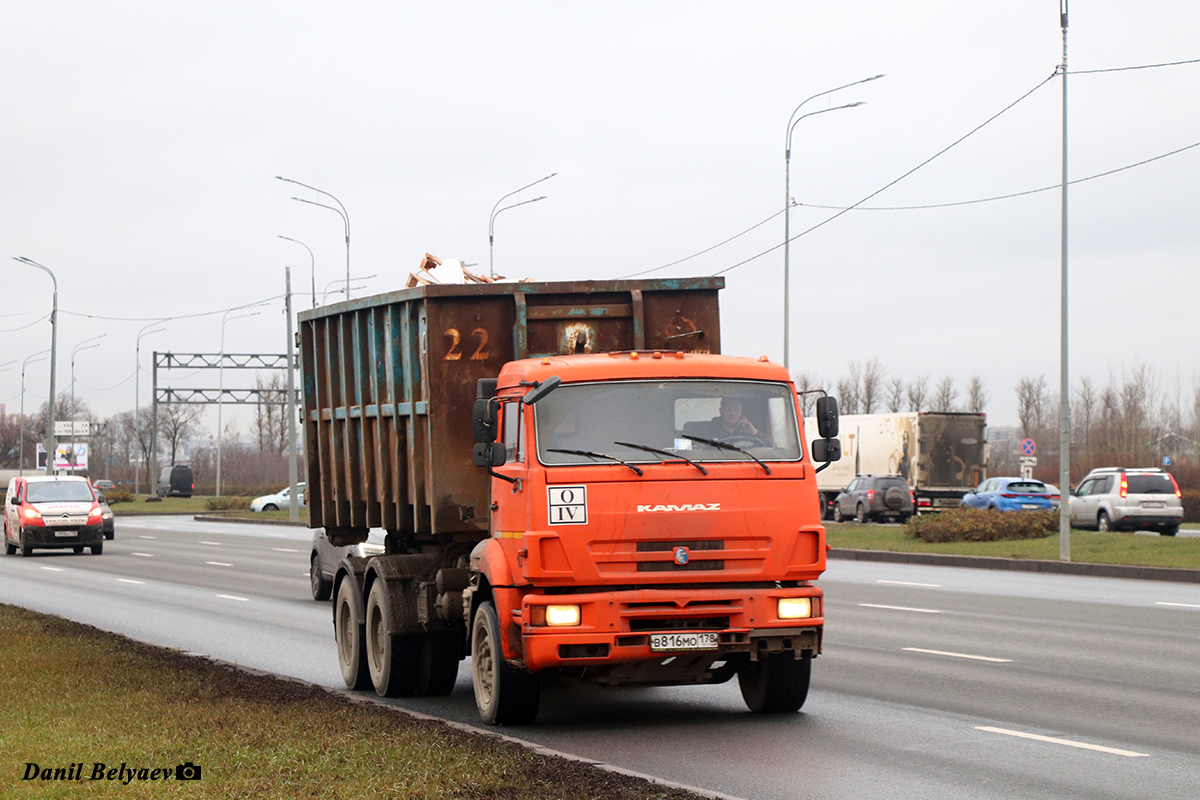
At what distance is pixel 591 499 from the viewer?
926 centimetres

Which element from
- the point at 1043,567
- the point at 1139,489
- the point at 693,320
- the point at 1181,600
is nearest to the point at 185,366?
the point at 1139,489

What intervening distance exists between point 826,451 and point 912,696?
2429mm

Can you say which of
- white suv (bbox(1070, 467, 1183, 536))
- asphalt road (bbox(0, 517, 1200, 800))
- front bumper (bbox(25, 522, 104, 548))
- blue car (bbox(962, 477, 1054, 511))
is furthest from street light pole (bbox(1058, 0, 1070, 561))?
front bumper (bbox(25, 522, 104, 548))

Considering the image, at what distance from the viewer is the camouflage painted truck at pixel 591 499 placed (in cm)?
923

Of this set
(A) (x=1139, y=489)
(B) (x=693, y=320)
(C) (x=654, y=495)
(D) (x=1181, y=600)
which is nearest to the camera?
(C) (x=654, y=495)

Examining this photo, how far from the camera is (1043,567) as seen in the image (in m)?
26.5

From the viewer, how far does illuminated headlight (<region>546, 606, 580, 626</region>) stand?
915 cm

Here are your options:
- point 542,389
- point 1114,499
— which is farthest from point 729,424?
point 1114,499

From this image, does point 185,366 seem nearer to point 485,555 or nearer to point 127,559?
point 127,559

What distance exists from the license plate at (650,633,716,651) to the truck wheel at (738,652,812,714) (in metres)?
0.99

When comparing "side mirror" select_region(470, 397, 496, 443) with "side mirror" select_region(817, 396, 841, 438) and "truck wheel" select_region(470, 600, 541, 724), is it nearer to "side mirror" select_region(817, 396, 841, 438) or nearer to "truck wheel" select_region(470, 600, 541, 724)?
"truck wheel" select_region(470, 600, 541, 724)

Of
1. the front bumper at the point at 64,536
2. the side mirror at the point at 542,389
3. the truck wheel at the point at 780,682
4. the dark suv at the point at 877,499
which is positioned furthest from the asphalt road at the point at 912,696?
the dark suv at the point at 877,499

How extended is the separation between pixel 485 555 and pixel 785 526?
1.94 meters

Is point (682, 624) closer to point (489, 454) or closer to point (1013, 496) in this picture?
point (489, 454)
